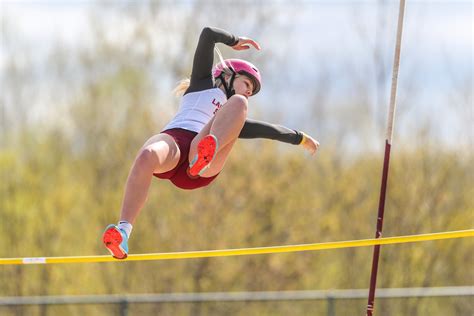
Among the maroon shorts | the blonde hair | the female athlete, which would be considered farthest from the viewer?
the blonde hair

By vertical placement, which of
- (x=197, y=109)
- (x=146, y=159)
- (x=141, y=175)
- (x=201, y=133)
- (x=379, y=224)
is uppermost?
(x=197, y=109)

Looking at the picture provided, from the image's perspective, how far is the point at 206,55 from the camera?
643 cm

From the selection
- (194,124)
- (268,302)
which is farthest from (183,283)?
(194,124)

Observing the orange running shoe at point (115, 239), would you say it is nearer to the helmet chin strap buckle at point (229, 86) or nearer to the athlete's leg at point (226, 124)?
the athlete's leg at point (226, 124)

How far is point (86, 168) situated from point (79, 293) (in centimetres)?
324

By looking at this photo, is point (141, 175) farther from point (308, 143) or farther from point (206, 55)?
point (308, 143)

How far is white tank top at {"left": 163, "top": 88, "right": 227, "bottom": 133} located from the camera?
6492 mm

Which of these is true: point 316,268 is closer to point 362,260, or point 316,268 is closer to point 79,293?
point 362,260

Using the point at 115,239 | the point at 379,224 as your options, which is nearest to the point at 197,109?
the point at 115,239

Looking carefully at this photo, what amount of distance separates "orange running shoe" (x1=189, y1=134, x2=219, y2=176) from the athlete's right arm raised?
0.76 meters

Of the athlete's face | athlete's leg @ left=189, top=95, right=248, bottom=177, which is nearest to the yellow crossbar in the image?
athlete's leg @ left=189, top=95, right=248, bottom=177

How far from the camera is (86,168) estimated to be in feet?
73.8

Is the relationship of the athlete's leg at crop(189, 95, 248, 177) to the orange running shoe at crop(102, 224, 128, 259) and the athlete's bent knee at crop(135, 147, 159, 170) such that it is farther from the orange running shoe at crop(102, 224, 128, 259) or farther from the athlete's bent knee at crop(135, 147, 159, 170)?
the orange running shoe at crop(102, 224, 128, 259)

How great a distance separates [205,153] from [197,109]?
718 mm
